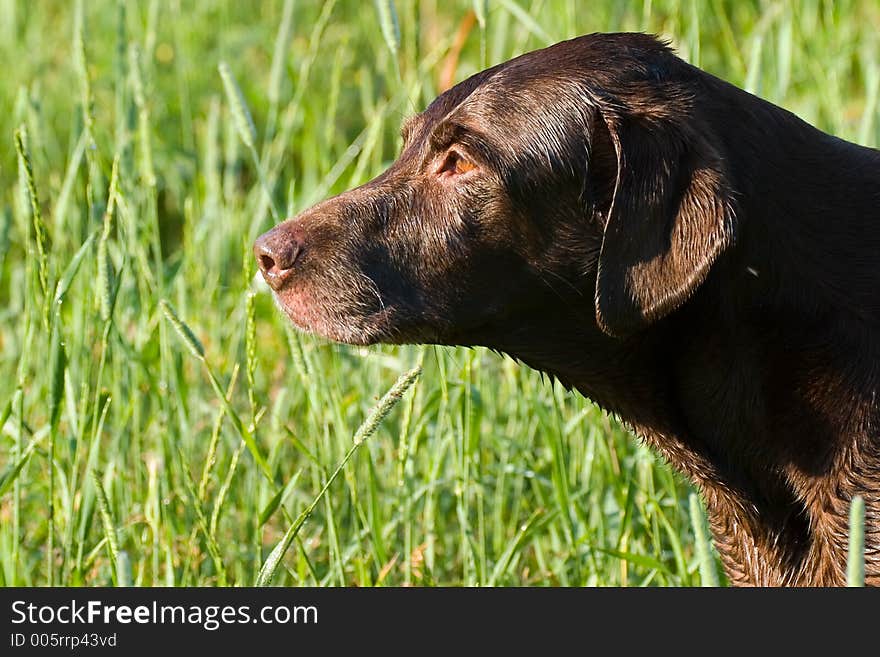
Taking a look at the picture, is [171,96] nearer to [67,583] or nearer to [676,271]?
[67,583]

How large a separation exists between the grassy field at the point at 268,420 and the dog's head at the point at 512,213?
0.15 metres

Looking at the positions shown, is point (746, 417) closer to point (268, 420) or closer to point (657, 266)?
point (657, 266)

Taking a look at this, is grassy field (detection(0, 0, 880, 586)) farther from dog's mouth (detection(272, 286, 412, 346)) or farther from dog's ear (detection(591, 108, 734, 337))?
dog's ear (detection(591, 108, 734, 337))

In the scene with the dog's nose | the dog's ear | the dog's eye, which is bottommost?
the dog's ear

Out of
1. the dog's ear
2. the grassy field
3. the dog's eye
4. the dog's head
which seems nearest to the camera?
the dog's ear

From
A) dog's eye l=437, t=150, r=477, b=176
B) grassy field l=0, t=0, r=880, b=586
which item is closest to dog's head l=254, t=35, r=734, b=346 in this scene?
dog's eye l=437, t=150, r=477, b=176

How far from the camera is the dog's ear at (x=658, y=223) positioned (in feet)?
7.78

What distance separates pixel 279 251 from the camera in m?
2.68

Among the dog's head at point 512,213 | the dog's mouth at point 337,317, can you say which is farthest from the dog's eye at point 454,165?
the dog's mouth at point 337,317

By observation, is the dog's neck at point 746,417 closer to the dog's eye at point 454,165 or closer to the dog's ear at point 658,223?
the dog's ear at point 658,223

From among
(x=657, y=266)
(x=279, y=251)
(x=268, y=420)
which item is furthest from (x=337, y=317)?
(x=268, y=420)

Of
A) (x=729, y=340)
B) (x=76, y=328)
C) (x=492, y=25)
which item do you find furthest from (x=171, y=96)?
(x=729, y=340)

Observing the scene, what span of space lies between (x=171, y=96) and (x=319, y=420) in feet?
9.59

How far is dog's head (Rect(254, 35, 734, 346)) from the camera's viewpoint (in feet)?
8.11
